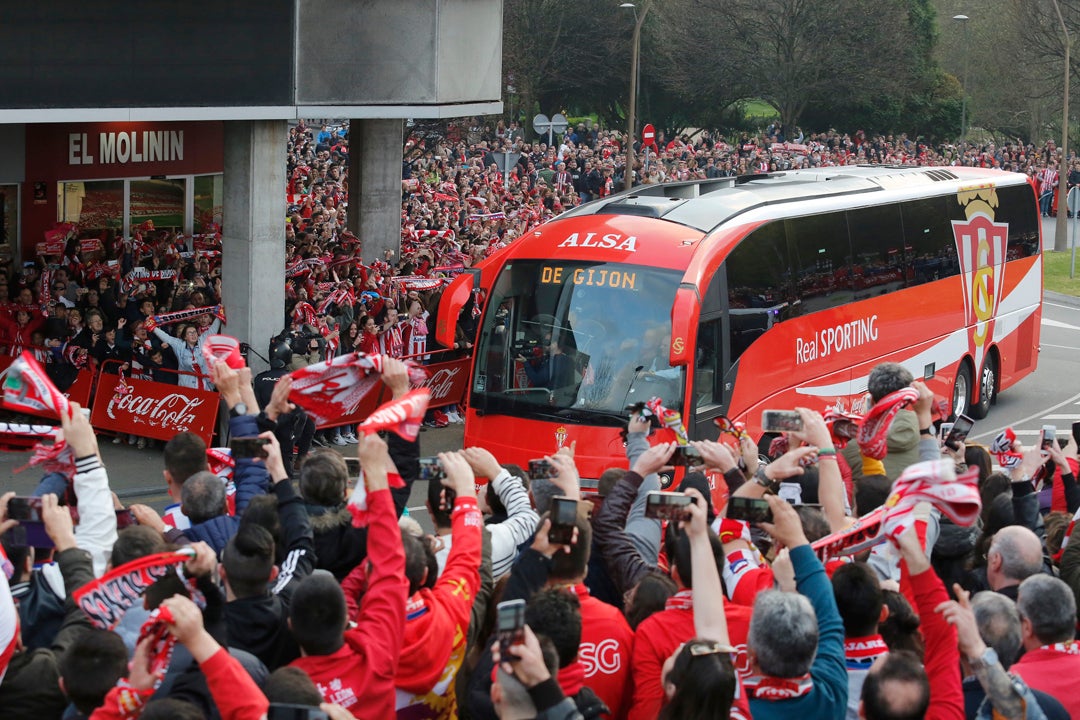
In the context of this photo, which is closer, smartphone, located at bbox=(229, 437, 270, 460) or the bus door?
smartphone, located at bbox=(229, 437, 270, 460)

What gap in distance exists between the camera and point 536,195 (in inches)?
1433

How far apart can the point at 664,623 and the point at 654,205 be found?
9673mm

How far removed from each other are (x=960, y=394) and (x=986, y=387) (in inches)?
43.5

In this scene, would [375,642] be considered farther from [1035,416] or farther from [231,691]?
[1035,416]

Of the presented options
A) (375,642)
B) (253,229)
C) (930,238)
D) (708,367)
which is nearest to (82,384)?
(253,229)

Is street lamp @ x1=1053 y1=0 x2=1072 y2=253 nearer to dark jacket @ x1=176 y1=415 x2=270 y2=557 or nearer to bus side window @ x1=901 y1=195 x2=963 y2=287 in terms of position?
bus side window @ x1=901 y1=195 x2=963 y2=287

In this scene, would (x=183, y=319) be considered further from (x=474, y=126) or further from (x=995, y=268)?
(x=474, y=126)

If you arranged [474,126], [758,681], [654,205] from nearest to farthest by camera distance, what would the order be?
[758,681]
[654,205]
[474,126]

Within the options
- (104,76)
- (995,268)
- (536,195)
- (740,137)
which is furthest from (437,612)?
(740,137)

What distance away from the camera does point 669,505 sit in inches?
209

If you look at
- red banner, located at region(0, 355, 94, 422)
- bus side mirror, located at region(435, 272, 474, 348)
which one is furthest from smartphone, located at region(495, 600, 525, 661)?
red banner, located at region(0, 355, 94, 422)

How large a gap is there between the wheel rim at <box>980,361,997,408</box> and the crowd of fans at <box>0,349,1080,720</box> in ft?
46.7

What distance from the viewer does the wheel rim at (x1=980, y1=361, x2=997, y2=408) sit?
2077cm

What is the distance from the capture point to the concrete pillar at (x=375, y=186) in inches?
917
